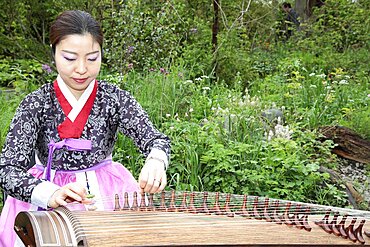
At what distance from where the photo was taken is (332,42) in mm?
9617

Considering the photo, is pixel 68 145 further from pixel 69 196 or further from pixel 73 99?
pixel 69 196

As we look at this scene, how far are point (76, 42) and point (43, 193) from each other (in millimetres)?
594

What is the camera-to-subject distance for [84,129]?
262cm

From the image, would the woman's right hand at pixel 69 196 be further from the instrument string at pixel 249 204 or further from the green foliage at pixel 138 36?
the green foliage at pixel 138 36

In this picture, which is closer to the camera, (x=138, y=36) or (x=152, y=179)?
(x=152, y=179)

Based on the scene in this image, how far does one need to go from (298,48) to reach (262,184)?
578cm

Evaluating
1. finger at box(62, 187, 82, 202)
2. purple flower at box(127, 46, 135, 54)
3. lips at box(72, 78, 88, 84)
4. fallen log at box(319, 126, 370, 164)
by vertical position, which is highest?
lips at box(72, 78, 88, 84)

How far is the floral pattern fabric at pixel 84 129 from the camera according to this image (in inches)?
96.9

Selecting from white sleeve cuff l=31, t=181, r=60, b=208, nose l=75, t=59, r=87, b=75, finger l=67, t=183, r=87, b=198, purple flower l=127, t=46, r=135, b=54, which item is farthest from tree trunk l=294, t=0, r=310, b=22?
finger l=67, t=183, r=87, b=198

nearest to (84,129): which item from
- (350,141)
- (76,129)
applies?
(76,129)

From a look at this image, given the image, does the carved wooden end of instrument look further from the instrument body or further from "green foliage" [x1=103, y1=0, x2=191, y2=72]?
"green foliage" [x1=103, y1=0, x2=191, y2=72]

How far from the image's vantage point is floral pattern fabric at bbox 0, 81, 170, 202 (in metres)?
2.46

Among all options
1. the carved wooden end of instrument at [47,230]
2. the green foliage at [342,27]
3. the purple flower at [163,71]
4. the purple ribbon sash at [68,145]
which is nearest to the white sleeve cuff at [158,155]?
the purple ribbon sash at [68,145]

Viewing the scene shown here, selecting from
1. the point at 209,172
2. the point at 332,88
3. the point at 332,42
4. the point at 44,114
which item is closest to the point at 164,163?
the point at 44,114
